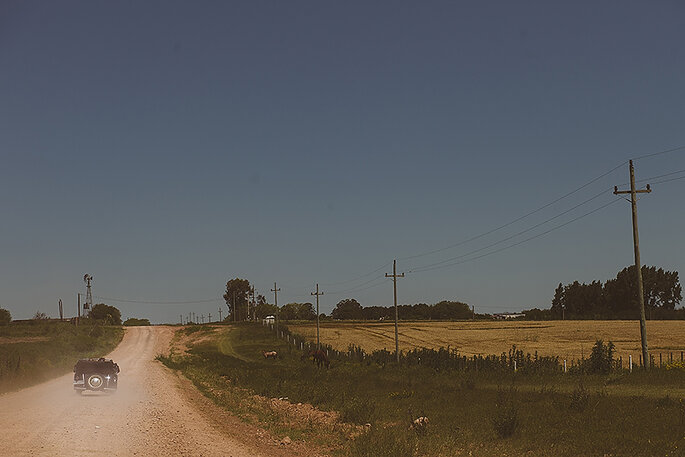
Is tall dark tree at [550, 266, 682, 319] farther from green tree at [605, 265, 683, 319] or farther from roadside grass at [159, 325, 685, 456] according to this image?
roadside grass at [159, 325, 685, 456]

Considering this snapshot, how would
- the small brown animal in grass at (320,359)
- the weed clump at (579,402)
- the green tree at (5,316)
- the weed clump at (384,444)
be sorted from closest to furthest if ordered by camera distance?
the weed clump at (384,444) → the weed clump at (579,402) → the small brown animal in grass at (320,359) → the green tree at (5,316)

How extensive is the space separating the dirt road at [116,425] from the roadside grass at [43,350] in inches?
133

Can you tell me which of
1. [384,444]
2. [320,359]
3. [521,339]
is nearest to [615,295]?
[521,339]

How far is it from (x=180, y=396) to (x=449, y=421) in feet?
50.8

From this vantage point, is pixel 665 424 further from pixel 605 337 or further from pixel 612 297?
pixel 612 297

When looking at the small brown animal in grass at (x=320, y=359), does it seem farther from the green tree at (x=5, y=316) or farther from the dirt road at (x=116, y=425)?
the green tree at (x=5, y=316)

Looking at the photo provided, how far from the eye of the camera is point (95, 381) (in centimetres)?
2956

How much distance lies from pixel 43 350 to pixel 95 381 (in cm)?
4064

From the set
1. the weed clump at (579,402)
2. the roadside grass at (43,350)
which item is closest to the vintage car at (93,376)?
the roadside grass at (43,350)

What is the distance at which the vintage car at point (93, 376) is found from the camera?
96.5 feet

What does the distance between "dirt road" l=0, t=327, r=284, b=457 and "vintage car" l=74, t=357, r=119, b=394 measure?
20.9 inches

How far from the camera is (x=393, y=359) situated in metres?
52.8

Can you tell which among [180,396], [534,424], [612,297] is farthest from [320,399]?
[612,297]

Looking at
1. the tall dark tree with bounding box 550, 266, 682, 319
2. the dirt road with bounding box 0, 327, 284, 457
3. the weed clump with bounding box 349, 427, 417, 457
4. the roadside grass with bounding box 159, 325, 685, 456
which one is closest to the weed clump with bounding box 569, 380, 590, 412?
the roadside grass with bounding box 159, 325, 685, 456
